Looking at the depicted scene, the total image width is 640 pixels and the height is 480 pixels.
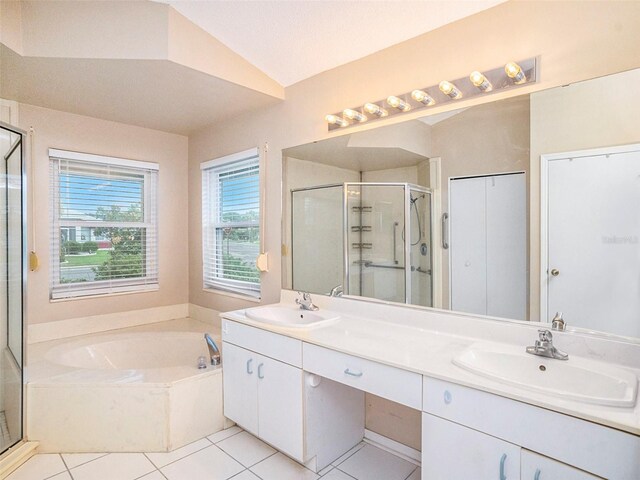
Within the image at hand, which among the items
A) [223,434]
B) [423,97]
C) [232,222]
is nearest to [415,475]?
[223,434]

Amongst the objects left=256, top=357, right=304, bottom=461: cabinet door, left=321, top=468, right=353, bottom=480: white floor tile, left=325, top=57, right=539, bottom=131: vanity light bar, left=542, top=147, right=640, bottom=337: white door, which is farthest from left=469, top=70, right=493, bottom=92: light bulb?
left=321, top=468, right=353, bottom=480: white floor tile

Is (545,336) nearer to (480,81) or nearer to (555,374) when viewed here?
(555,374)

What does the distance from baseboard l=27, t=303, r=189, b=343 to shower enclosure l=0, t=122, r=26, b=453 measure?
0.66 metres

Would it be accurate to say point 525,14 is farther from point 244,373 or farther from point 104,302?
point 104,302

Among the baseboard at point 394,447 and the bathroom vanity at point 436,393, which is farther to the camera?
the baseboard at point 394,447

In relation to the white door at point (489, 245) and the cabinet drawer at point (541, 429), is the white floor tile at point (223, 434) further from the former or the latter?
the white door at point (489, 245)

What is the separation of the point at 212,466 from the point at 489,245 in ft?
6.20

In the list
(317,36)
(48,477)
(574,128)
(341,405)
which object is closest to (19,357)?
(48,477)

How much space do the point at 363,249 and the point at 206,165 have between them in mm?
1906

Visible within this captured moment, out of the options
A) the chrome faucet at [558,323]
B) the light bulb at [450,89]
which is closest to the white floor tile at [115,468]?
the chrome faucet at [558,323]

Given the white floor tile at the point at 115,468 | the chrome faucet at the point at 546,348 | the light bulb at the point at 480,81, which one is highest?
the light bulb at the point at 480,81

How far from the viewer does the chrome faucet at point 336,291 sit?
2373 millimetres

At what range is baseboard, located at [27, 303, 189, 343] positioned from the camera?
9.38 feet

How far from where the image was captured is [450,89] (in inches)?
70.5
